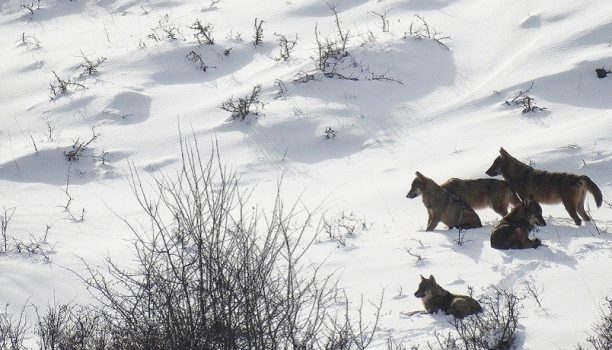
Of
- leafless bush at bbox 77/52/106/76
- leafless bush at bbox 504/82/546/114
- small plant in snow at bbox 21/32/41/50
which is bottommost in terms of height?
leafless bush at bbox 504/82/546/114

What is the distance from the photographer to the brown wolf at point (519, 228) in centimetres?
962

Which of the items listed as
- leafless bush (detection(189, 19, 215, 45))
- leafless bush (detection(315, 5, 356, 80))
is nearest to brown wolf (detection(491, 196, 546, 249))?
leafless bush (detection(315, 5, 356, 80))

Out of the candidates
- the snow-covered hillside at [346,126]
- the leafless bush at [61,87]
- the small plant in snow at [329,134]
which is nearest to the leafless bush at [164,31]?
the snow-covered hillside at [346,126]

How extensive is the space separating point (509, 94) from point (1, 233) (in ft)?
29.7

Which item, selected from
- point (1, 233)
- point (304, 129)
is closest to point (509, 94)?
point (304, 129)

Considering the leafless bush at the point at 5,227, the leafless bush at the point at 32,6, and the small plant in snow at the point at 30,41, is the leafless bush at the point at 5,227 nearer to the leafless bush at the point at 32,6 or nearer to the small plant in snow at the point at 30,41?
the small plant in snow at the point at 30,41

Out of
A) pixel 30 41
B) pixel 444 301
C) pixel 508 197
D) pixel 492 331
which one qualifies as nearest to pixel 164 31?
pixel 30 41

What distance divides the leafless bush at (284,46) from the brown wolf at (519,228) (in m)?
9.04

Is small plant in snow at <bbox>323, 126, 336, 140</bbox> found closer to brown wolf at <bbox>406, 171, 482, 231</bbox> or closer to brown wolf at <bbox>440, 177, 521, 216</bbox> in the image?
brown wolf at <bbox>406, 171, 482, 231</bbox>

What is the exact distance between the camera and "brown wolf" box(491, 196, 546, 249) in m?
9.62

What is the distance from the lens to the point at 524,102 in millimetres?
14805

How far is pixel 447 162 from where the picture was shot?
44.5ft

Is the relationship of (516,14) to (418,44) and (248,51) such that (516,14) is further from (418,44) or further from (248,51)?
(248,51)

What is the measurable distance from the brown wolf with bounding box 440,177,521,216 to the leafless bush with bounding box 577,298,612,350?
379 centimetres
